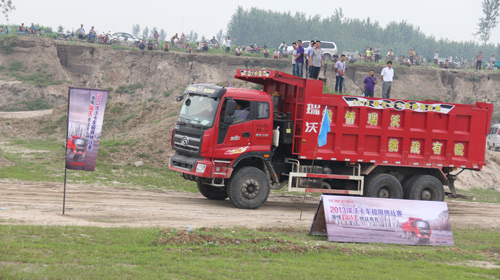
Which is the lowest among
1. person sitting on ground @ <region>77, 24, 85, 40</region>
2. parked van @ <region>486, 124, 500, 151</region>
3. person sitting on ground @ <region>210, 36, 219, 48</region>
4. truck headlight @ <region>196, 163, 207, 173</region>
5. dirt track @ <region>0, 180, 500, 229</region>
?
dirt track @ <region>0, 180, 500, 229</region>

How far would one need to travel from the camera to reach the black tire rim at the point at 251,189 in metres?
16.9

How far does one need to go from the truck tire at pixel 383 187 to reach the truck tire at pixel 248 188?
3189 mm

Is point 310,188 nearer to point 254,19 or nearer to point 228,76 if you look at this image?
point 228,76

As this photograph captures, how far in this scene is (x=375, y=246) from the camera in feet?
42.3

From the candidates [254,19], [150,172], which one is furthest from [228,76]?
[254,19]

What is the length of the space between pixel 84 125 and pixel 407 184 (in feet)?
34.0

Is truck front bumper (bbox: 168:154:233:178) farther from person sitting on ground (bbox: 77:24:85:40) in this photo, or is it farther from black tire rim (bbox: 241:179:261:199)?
person sitting on ground (bbox: 77:24:85:40)

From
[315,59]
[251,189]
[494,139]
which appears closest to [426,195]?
[251,189]

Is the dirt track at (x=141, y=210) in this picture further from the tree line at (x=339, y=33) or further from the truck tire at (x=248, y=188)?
the tree line at (x=339, y=33)

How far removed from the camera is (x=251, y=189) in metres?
17.0

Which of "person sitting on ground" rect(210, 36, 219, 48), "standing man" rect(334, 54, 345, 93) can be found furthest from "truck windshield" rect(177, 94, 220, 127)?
"person sitting on ground" rect(210, 36, 219, 48)

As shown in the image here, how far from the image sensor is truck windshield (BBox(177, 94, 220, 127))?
53.8ft

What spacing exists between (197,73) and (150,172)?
31.9 m

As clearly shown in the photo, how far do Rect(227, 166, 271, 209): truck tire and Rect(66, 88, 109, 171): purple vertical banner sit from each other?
4776 millimetres
